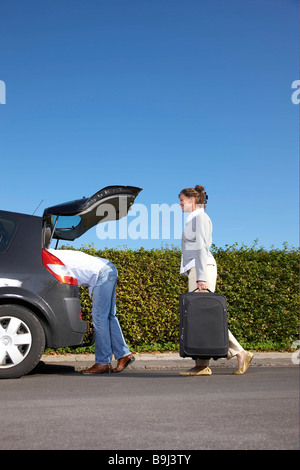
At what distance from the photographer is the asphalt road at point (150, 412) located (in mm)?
3244

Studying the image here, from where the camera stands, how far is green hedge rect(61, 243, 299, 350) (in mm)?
9070

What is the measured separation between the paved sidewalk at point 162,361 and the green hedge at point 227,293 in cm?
94

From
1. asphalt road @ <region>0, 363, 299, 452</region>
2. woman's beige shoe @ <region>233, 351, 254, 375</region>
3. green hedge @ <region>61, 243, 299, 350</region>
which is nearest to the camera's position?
asphalt road @ <region>0, 363, 299, 452</region>

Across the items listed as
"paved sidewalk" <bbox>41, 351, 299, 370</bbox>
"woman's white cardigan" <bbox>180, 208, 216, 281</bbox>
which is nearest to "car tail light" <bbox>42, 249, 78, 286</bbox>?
→ "woman's white cardigan" <bbox>180, 208, 216, 281</bbox>

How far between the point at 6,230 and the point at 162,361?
2.81 metres

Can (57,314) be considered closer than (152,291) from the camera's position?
Yes

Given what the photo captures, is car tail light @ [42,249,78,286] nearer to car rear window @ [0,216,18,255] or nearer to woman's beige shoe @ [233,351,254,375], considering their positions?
car rear window @ [0,216,18,255]

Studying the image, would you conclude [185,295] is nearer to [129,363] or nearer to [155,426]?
[129,363]

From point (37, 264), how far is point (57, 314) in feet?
1.87

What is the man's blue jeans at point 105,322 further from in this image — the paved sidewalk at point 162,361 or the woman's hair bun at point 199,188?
the woman's hair bun at point 199,188

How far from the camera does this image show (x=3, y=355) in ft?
19.0

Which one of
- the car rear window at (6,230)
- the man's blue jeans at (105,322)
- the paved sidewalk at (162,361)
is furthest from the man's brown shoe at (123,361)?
the car rear window at (6,230)
